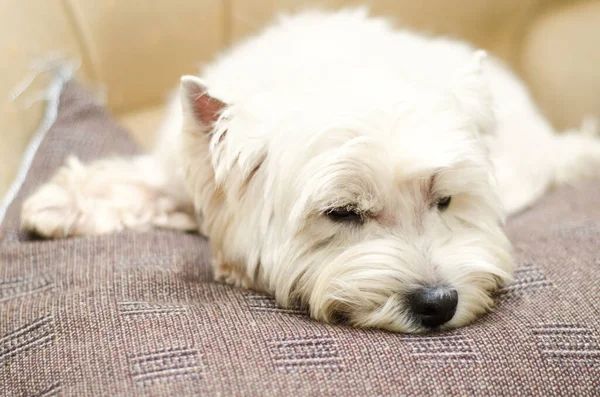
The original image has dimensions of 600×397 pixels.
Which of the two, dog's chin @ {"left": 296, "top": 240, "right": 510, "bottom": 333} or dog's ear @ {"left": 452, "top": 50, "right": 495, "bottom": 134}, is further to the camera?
dog's ear @ {"left": 452, "top": 50, "right": 495, "bottom": 134}

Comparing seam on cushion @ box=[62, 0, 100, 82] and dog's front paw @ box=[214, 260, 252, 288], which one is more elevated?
seam on cushion @ box=[62, 0, 100, 82]

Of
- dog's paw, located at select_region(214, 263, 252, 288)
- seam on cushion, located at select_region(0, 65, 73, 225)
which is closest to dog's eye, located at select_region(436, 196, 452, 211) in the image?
dog's paw, located at select_region(214, 263, 252, 288)

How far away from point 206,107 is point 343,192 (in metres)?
0.36

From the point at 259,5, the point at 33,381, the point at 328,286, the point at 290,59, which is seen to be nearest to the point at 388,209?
the point at 328,286

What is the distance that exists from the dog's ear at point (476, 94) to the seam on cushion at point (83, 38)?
1.33 meters

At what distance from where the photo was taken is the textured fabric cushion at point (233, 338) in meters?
0.98

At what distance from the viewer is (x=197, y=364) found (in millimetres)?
999

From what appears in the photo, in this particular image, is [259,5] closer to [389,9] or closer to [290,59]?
[389,9]

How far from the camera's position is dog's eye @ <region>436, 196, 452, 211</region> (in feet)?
4.28

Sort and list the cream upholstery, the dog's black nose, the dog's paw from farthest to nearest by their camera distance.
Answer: the cream upholstery → the dog's paw → the dog's black nose

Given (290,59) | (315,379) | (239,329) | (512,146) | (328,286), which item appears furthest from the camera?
(512,146)

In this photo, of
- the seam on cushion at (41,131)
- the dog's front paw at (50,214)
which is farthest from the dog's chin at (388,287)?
the seam on cushion at (41,131)

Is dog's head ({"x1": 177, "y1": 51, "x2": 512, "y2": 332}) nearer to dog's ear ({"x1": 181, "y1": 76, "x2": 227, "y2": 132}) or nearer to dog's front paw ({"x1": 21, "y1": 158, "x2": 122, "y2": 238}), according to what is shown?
dog's ear ({"x1": 181, "y1": 76, "x2": 227, "y2": 132})

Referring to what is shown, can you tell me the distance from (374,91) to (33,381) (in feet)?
2.73
